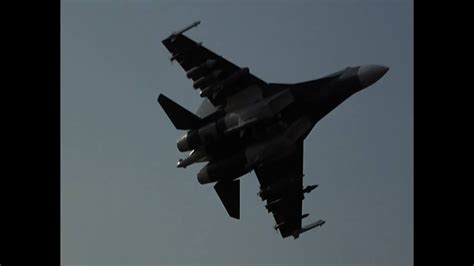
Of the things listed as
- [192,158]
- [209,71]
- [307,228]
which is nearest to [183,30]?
[209,71]

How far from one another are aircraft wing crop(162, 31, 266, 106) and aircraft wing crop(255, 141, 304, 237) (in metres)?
6.34

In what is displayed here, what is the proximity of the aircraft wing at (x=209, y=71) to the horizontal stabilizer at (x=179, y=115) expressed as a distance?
4.68ft

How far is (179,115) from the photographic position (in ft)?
130

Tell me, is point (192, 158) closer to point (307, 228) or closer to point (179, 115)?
point (179, 115)

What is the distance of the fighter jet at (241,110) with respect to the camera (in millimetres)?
37719

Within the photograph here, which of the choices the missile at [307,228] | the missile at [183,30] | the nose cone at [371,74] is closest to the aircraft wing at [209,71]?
the missile at [183,30]

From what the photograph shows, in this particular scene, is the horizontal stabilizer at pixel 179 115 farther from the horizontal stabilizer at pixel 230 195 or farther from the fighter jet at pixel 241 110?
the horizontal stabilizer at pixel 230 195

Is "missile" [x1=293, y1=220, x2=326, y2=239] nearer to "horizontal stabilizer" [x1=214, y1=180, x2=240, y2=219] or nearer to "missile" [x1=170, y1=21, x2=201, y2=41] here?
"horizontal stabilizer" [x1=214, y1=180, x2=240, y2=219]

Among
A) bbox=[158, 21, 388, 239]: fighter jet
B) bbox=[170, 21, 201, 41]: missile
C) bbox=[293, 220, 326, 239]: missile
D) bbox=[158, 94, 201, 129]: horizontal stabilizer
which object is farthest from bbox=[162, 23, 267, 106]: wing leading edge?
bbox=[293, 220, 326, 239]: missile

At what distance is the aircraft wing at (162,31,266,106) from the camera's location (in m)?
38.6
